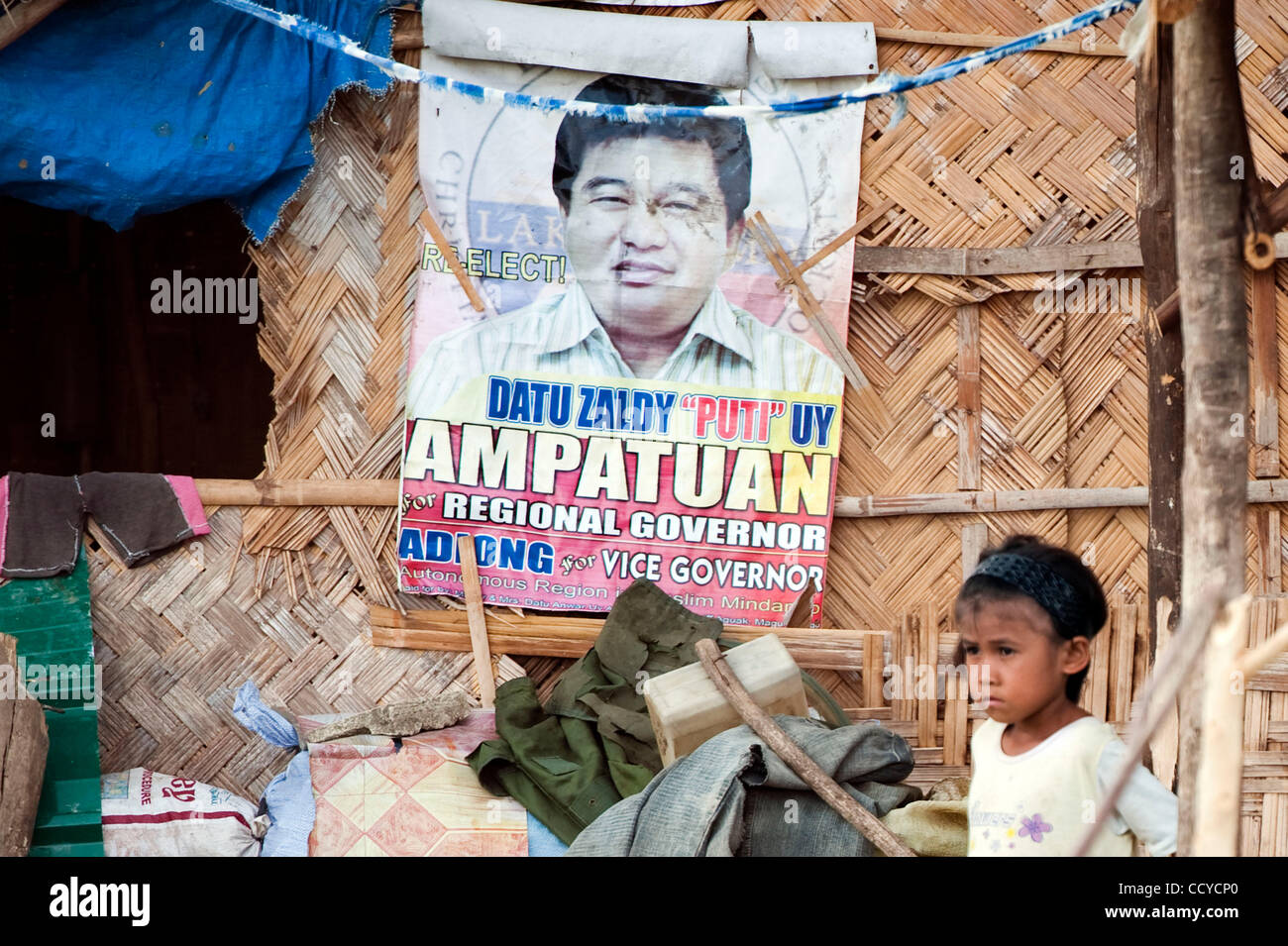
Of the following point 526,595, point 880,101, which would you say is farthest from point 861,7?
point 526,595

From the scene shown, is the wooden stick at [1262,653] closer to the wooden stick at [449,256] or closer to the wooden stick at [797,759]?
the wooden stick at [797,759]

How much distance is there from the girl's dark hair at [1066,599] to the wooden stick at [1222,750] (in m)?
0.87

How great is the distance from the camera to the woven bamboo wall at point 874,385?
18.2 ft

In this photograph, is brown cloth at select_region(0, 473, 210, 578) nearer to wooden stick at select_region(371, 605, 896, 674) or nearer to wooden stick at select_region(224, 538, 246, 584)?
wooden stick at select_region(224, 538, 246, 584)

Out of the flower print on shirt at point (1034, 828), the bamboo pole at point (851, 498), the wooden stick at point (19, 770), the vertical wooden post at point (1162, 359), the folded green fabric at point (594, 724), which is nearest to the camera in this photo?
the flower print on shirt at point (1034, 828)

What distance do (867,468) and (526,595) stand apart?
160cm

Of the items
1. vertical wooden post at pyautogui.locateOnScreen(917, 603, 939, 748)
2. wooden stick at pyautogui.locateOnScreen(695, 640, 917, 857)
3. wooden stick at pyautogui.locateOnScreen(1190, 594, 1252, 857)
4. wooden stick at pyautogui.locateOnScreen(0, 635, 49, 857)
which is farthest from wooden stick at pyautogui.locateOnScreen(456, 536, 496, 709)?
wooden stick at pyautogui.locateOnScreen(1190, 594, 1252, 857)


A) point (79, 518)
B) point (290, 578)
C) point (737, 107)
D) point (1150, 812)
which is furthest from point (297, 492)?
point (1150, 812)

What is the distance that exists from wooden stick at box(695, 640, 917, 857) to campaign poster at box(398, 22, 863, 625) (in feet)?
3.25

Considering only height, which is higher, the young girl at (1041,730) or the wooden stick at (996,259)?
the wooden stick at (996,259)

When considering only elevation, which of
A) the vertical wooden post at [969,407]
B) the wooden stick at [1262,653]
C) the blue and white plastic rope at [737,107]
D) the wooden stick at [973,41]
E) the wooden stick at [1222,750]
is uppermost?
the wooden stick at [973,41]

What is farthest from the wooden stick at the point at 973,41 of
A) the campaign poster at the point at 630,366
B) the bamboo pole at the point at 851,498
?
the bamboo pole at the point at 851,498

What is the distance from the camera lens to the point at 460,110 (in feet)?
18.0
